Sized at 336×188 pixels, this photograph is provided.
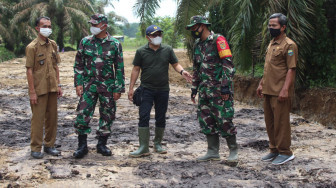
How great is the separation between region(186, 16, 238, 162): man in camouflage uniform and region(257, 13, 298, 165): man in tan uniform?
0.51 metres

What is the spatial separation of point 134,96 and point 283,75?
197 cm

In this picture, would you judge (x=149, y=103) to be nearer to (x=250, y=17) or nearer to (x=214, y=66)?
(x=214, y=66)

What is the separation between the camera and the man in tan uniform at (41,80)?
510 centimetres

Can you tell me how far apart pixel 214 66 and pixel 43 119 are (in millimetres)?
2355

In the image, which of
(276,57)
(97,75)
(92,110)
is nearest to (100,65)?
(97,75)

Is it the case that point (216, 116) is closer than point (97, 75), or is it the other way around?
point (216, 116)

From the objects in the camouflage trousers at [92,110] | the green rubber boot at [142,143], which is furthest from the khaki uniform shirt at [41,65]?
the green rubber boot at [142,143]

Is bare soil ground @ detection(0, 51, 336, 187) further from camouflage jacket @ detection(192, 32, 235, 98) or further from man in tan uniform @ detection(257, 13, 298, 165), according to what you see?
camouflage jacket @ detection(192, 32, 235, 98)

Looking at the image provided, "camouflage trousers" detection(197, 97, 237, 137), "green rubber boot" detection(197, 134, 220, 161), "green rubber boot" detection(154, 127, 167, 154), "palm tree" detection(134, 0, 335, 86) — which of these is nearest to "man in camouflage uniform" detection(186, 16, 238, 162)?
"camouflage trousers" detection(197, 97, 237, 137)

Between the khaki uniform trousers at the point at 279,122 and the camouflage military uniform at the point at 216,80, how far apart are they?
0.52 meters

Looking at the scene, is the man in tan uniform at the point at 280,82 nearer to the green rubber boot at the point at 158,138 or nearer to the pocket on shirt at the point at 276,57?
the pocket on shirt at the point at 276,57

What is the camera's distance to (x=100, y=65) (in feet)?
17.0

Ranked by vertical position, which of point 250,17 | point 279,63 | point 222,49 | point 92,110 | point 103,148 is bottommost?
point 103,148

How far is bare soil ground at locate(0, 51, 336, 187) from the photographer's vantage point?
175 inches
